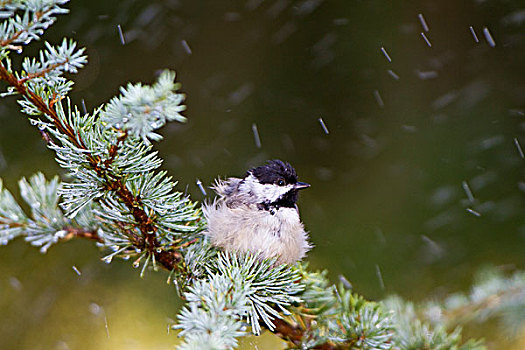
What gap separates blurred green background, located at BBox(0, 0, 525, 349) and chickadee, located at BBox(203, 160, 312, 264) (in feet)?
2.95

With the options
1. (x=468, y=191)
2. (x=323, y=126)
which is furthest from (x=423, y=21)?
(x=468, y=191)

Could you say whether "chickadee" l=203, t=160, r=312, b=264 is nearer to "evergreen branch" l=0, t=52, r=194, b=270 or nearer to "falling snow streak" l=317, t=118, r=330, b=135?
"evergreen branch" l=0, t=52, r=194, b=270

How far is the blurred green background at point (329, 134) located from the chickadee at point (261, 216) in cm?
90

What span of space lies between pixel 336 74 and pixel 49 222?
7.95 feet

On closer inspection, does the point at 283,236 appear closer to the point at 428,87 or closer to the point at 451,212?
A: the point at 451,212

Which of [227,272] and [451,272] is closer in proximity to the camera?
[227,272]

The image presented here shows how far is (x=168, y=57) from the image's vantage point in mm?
3254

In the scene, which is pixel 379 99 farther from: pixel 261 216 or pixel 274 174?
pixel 261 216

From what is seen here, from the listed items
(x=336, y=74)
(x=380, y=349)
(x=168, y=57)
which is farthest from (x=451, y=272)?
(x=168, y=57)

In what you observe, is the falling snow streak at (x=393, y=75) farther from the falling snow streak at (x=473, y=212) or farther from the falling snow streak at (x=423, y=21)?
the falling snow streak at (x=473, y=212)

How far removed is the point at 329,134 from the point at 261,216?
63.3 inches

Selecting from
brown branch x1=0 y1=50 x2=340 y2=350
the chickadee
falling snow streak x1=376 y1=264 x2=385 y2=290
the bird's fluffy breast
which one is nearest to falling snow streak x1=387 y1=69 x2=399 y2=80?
falling snow streak x1=376 y1=264 x2=385 y2=290

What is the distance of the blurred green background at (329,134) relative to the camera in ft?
9.08

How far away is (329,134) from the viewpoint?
10.7 ft
